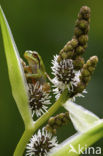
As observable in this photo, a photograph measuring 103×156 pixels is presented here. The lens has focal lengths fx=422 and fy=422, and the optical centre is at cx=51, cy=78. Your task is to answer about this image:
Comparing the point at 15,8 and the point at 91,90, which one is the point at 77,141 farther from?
the point at 15,8

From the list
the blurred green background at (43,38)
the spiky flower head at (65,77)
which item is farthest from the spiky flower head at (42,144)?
the blurred green background at (43,38)

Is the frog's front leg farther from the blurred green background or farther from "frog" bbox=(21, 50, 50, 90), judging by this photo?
the blurred green background

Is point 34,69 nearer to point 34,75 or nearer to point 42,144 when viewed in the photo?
point 34,75

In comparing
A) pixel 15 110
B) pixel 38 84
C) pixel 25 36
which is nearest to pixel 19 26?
pixel 25 36

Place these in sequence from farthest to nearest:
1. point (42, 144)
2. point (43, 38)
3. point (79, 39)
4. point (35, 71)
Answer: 1. point (43, 38)
2. point (35, 71)
3. point (42, 144)
4. point (79, 39)

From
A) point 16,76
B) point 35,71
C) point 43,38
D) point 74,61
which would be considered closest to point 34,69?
point 35,71

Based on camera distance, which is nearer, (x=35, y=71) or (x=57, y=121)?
(x=57, y=121)

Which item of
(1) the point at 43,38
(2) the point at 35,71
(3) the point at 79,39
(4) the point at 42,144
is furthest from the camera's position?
(1) the point at 43,38
